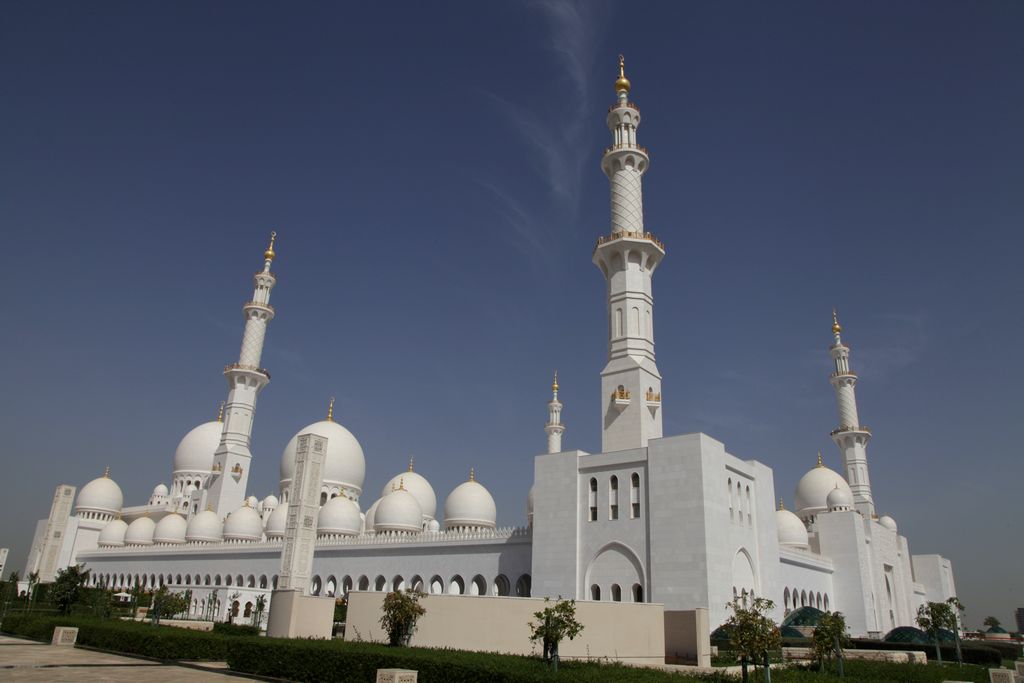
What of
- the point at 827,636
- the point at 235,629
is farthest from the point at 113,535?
the point at 827,636

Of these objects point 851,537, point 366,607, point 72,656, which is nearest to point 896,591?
point 851,537

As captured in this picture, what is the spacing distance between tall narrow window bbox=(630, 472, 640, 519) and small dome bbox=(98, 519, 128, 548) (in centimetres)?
Answer: 4419

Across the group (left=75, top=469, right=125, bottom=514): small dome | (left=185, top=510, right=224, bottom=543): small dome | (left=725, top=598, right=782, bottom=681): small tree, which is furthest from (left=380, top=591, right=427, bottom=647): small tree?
(left=75, top=469, right=125, bottom=514): small dome

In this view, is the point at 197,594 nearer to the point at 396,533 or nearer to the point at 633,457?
the point at 396,533

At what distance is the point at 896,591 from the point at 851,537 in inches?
292

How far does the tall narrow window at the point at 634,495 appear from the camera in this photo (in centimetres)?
2777

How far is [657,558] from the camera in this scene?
2647 centimetres

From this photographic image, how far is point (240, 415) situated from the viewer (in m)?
51.5

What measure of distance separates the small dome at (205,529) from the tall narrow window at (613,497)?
31.0m

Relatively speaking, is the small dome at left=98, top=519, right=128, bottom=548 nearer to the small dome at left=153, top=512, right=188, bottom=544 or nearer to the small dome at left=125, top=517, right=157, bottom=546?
the small dome at left=125, top=517, right=157, bottom=546

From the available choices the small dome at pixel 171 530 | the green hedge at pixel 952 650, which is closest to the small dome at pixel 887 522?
the green hedge at pixel 952 650

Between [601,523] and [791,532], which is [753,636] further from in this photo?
[791,532]

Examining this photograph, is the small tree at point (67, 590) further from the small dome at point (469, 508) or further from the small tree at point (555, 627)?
the small tree at point (555, 627)

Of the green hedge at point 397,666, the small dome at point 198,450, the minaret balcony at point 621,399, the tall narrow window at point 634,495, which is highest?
the small dome at point 198,450
